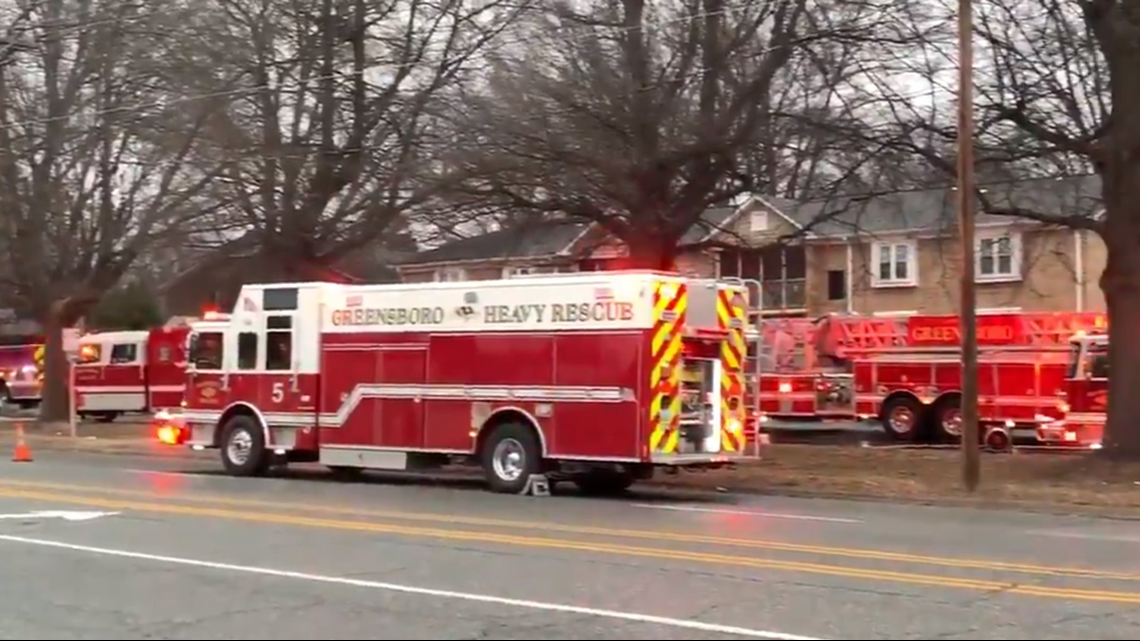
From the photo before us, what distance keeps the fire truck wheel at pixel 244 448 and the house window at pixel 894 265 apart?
31573 millimetres

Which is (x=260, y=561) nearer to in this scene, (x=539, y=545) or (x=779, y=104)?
(x=539, y=545)

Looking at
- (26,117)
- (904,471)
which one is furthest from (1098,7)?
(26,117)

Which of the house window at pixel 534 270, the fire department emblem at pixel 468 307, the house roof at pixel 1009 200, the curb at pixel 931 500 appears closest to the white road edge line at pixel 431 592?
the fire department emblem at pixel 468 307

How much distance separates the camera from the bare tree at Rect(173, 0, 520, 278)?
30359mm

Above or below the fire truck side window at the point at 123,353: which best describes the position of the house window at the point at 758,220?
Result: above

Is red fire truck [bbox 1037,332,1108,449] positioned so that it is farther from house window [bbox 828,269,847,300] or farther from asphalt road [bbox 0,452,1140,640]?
house window [bbox 828,269,847,300]

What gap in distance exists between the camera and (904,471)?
23.7m

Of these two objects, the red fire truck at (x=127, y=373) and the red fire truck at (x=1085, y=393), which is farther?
the red fire truck at (x=127, y=373)

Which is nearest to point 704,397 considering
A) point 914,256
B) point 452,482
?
point 452,482

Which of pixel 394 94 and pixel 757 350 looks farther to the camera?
pixel 394 94

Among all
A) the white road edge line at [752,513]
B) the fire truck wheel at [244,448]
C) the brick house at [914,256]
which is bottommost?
the white road edge line at [752,513]

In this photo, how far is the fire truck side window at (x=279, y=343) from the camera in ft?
77.7

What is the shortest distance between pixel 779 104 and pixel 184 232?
14673 millimetres

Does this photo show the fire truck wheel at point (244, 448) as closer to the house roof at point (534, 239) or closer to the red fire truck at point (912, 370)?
the house roof at point (534, 239)
